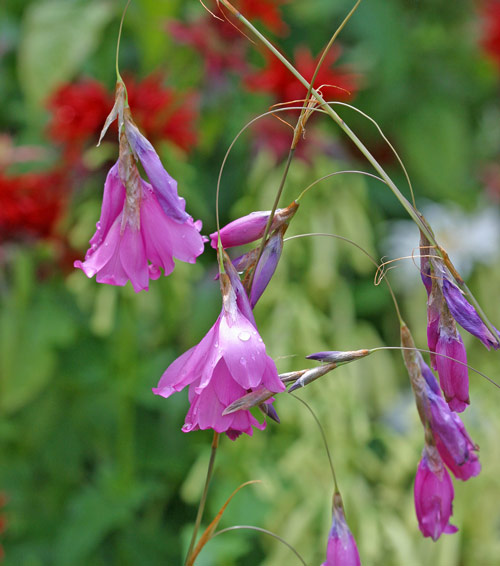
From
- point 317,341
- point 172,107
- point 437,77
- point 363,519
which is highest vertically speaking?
point 437,77

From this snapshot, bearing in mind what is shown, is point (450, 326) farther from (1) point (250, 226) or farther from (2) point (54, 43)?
(2) point (54, 43)

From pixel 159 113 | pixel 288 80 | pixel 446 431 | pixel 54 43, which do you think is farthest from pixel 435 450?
pixel 54 43

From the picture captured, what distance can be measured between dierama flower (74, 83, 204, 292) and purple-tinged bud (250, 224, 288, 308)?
3 cm

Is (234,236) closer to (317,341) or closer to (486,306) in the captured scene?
(317,341)

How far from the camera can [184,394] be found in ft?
3.34

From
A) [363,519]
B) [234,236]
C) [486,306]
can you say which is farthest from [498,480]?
[234,236]

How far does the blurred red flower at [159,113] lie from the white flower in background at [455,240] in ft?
1.75

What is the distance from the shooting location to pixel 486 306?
128 cm

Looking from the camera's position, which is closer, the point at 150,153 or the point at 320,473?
the point at 150,153

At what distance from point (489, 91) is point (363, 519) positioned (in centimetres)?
107

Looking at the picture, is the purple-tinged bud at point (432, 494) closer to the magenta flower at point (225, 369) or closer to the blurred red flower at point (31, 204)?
the magenta flower at point (225, 369)

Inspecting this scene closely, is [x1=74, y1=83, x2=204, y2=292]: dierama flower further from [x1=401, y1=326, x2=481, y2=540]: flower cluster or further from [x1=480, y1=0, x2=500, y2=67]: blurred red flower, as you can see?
[x1=480, y1=0, x2=500, y2=67]: blurred red flower

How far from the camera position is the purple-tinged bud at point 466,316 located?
304mm

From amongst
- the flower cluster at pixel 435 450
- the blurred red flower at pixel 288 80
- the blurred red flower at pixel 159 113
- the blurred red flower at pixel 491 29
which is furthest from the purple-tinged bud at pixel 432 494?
the blurred red flower at pixel 491 29
